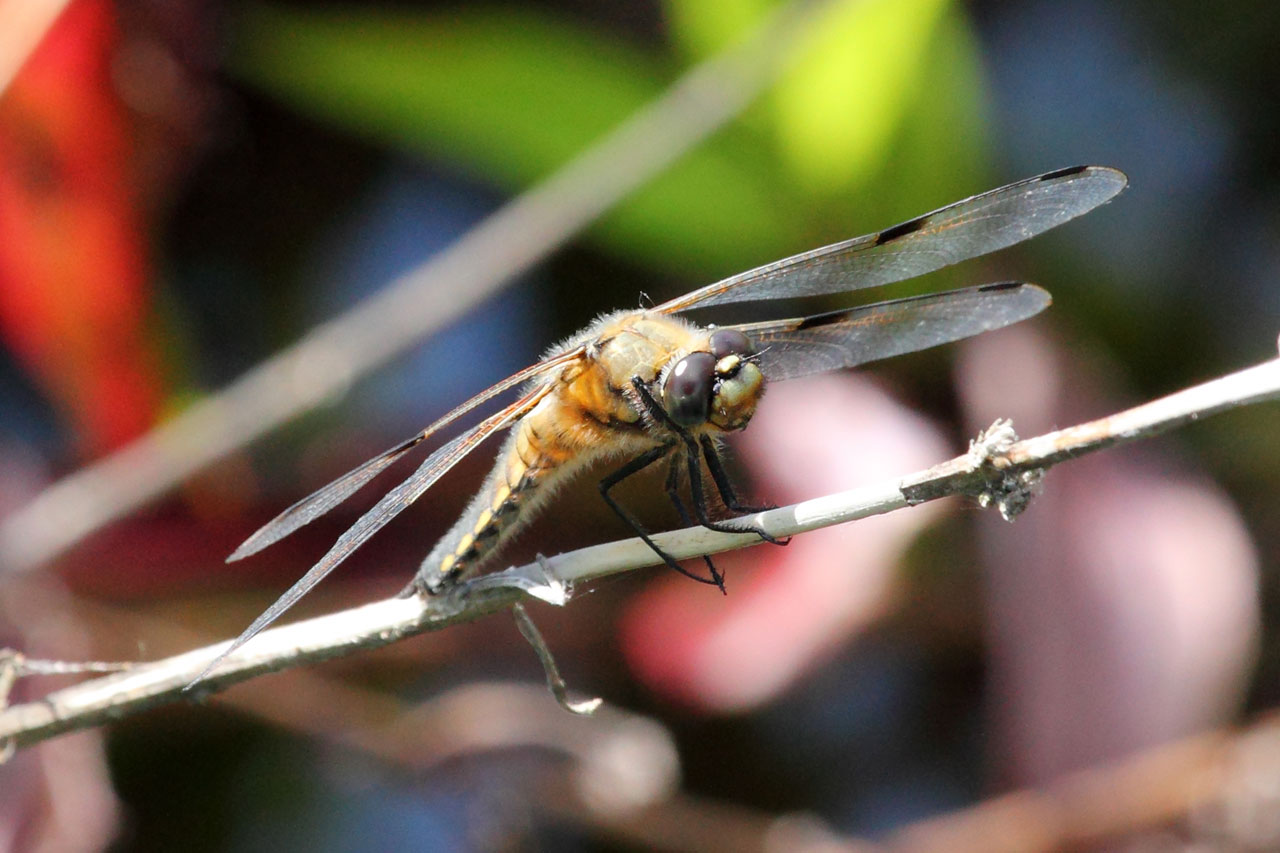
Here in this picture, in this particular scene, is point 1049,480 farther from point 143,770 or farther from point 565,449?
point 143,770

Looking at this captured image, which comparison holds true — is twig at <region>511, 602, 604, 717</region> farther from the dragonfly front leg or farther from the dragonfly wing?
the dragonfly wing

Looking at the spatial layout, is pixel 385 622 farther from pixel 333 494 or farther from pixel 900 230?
pixel 900 230

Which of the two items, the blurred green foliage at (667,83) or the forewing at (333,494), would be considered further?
the blurred green foliage at (667,83)

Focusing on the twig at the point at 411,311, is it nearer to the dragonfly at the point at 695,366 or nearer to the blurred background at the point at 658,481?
the blurred background at the point at 658,481

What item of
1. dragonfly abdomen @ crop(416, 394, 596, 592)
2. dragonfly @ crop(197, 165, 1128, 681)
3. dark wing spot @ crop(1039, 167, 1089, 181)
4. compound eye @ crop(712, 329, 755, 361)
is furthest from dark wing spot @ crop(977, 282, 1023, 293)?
dragonfly abdomen @ crop(416, 394, 596, 592)

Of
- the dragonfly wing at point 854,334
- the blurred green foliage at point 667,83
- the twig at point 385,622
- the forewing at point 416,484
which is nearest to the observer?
the twig at point 385,622

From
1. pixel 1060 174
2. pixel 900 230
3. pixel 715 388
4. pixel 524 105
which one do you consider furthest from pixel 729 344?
pixel 524 105

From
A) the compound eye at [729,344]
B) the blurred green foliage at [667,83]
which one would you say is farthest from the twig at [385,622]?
the blurred green foliage at [667,83]
